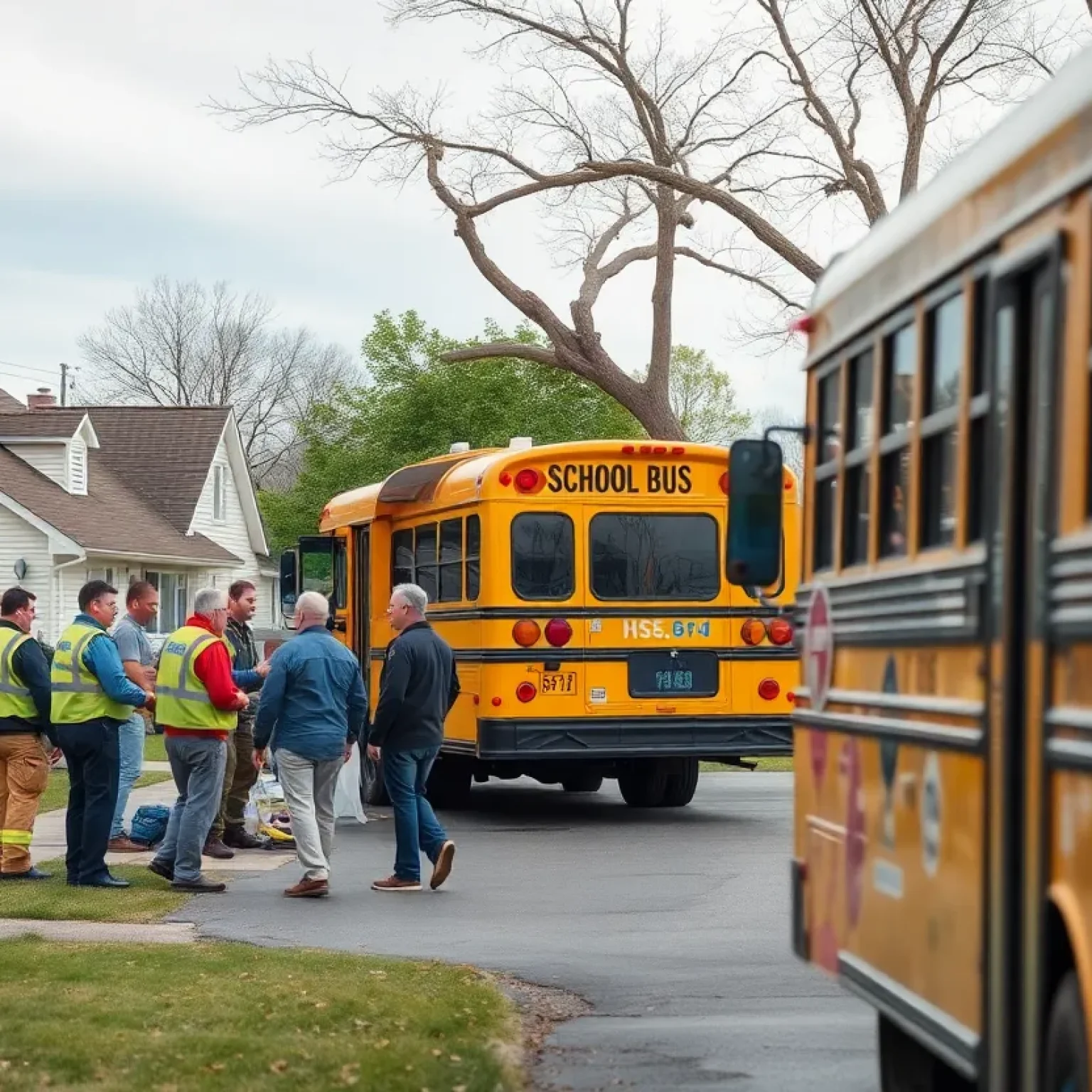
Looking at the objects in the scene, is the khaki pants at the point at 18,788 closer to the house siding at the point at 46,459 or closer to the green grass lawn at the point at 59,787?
the green grass lawn at the point at 59,787

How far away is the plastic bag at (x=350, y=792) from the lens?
56.9ft

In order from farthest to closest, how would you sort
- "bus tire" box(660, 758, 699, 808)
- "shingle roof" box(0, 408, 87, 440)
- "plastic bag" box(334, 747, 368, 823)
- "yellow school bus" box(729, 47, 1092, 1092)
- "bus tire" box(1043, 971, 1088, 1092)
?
"shingle roof" box(0, 408, 87, 440) → "bus tire" box(660, 758, 699, 808) → "plastic bag" box(334, 747, 368, 823) → "yellow school bus" box(729, 47, 1092, 1092) → "bus tire" box(1043, 971, 1088, 1092)

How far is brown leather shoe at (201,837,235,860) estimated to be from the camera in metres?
15.0

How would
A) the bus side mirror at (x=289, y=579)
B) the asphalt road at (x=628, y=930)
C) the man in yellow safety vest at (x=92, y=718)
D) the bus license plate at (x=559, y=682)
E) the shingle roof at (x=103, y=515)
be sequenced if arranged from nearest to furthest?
the asphalt road at (x=628, y=930)
the man in yellow safety vest at (x=92, y=718)
the bus license plate at (x=559, y=682)
the bus side mirror at (x=289, y=579)
the shingle roof at (x=103, y=515)

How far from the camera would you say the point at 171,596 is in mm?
47969

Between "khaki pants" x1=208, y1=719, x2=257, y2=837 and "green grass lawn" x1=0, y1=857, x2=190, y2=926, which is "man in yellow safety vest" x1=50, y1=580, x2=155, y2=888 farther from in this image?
"khaki pants" x1=208, y1=719, x2=257, y2=837

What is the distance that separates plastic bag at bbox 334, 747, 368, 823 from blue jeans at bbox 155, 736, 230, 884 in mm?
3844

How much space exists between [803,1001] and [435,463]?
9.84 m

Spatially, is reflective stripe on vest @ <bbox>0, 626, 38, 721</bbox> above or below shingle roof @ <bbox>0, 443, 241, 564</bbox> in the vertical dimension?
below

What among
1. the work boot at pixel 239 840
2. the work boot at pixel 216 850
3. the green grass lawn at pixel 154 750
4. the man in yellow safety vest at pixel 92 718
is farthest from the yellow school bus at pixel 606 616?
the green grass lawn at pixel 154 750

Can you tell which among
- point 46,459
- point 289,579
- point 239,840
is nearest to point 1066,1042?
point 239,840

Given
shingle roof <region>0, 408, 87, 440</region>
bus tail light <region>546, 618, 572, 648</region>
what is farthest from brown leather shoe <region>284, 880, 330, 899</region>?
shingle roof <region>0, 408, 87, 440</region>

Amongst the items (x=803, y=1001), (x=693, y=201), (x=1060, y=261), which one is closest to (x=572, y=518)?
(x=803, y=1001)

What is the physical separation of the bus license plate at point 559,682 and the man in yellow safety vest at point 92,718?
4.29 metres
